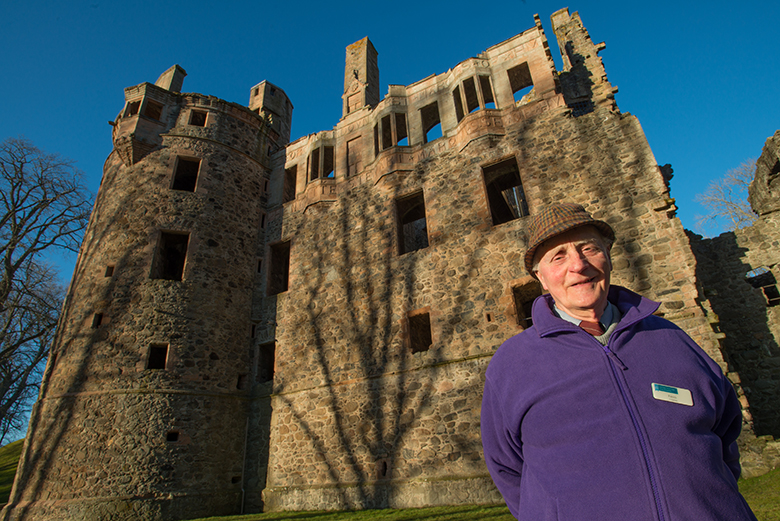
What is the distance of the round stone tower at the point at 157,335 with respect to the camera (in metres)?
9.32

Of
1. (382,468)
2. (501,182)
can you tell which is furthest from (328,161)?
(382,468)

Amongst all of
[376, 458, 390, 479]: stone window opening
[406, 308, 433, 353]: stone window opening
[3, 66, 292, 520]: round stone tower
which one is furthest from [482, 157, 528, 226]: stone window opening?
[3, 66, 292, 520]: round stone tower

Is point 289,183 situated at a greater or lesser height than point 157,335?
greater

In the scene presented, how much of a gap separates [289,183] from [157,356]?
7.03 m

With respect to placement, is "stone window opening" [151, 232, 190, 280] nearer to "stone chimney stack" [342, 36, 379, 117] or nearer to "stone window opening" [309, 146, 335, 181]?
"stone window opening" [309, 146, 335, 181]

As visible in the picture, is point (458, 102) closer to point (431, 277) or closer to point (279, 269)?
point (431, 277)

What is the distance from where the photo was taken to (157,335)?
10.6m

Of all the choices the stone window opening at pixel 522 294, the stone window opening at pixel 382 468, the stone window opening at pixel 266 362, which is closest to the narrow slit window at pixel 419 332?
Result: the stone window opening at pixel 522 294

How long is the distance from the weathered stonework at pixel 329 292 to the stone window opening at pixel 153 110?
0.20ft

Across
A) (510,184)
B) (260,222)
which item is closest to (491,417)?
(510,184)

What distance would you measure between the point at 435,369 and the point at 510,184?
6111mm

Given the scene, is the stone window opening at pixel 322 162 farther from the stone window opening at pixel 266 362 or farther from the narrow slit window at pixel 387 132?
the stone window opening at pixel 266 362

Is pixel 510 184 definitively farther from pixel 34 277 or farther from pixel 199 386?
pixel 34 277

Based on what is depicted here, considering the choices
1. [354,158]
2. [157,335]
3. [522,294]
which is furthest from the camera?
[354,158]
